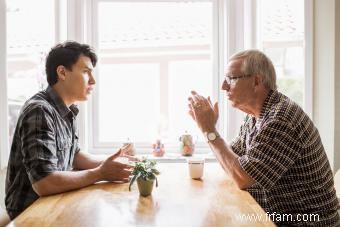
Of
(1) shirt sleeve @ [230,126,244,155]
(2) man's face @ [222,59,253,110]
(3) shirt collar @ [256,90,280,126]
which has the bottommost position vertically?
(1) shirt sleeve @ [230,126,244,155]

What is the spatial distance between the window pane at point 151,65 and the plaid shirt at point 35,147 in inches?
40.6

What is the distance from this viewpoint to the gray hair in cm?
170

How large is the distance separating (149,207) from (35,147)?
0.51 metres

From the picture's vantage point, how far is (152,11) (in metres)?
2.83

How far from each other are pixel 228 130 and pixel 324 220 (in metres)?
1.27

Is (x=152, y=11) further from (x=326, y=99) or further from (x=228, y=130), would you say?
(x=326, y=99)

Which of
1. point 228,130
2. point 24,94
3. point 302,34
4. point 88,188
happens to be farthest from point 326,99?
point 24,94

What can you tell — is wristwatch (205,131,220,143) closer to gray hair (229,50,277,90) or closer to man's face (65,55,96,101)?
gray hair (229,50,277,90)

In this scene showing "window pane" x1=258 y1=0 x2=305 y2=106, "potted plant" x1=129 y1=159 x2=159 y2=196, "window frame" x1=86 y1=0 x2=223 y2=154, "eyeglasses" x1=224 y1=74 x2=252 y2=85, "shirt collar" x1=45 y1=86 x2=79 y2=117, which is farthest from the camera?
"window frame" x1=86 y1=0 x2=223 y2=154

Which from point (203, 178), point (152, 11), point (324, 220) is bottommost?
point (324, 220)

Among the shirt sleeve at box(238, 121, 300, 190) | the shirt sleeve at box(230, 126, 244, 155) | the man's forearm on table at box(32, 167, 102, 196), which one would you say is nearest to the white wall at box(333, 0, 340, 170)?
the shirt sleeve at box(230, 126, 244, 155)

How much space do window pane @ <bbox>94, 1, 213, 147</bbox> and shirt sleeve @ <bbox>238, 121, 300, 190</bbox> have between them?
1.41 meters

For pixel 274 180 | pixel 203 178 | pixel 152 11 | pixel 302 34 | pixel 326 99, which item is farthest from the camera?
pixel 152 11

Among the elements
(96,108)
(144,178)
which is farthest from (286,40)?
(144,178)
